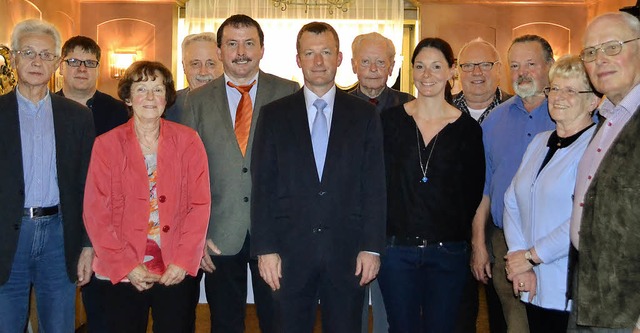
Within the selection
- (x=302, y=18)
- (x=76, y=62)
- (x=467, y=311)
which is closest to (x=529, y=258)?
(x=467, y=311)

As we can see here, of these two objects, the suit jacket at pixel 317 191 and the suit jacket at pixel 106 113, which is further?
the suit jacket at pixel 106 113

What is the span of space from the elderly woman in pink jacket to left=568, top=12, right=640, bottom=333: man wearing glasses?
Answer: 1527 millimetres

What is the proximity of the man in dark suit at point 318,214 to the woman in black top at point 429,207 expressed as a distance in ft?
0.55

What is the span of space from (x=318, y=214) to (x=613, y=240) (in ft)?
3.79

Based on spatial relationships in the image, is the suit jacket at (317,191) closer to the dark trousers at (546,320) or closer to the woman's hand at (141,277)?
the woman's hand at (141,277)

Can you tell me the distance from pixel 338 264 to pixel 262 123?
0.68 metres

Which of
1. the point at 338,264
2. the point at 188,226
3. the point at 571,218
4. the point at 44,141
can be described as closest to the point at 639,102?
the point at 571,218

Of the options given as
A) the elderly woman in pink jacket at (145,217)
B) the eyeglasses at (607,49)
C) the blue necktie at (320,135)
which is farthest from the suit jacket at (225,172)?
the eyeglasses at (607,49)

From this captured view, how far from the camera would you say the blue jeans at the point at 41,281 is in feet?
9.25

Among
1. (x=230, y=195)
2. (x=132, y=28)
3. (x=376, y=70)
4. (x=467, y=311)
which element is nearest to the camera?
(x=467, y=311)

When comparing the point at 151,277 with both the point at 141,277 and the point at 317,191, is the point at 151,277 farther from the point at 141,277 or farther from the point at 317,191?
the point at 317,191

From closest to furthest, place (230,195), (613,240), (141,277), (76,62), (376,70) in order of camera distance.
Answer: (613,240) → (141,277) → (230,195) → (76,62) → (376,70)

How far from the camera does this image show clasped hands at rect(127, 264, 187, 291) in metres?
2.74

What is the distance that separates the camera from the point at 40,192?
287 cm
